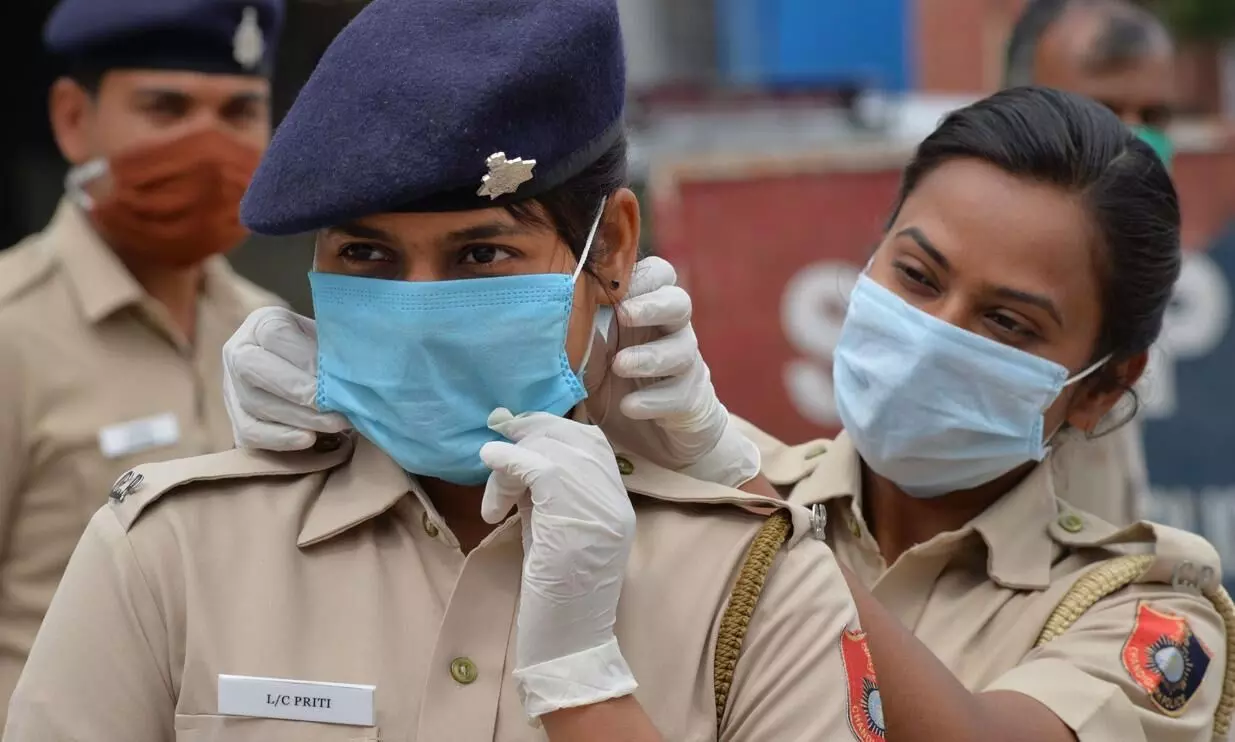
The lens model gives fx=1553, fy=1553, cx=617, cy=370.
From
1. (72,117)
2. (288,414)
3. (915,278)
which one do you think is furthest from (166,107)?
(288,414)

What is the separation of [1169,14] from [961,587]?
2072cm

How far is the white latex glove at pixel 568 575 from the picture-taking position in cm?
169

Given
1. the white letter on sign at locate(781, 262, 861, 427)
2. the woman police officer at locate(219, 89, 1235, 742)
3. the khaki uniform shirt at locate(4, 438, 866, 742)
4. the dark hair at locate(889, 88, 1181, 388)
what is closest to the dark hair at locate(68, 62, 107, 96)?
the woman police officer at locate(219, 89, 1235, 742)

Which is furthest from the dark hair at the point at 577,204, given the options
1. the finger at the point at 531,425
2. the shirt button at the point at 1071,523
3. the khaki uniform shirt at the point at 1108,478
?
the khaki uniform shirt at the point at 1108,478

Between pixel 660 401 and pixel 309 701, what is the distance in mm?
584

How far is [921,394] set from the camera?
268 centimetres

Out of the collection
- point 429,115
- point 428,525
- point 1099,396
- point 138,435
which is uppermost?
point 429,115

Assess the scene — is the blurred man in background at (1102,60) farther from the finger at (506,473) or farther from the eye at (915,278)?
the finger at (506,473)

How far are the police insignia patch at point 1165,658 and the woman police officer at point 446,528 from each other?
0.83 m

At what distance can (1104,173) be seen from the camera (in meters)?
2.65

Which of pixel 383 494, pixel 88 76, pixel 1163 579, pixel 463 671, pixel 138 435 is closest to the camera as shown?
pixel 463 671

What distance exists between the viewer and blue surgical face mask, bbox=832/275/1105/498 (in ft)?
8.61

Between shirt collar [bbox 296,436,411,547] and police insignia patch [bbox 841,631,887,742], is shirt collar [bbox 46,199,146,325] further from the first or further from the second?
police insignia patch [bbox 841,631,887,742]

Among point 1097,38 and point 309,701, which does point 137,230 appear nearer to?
point 309,701
